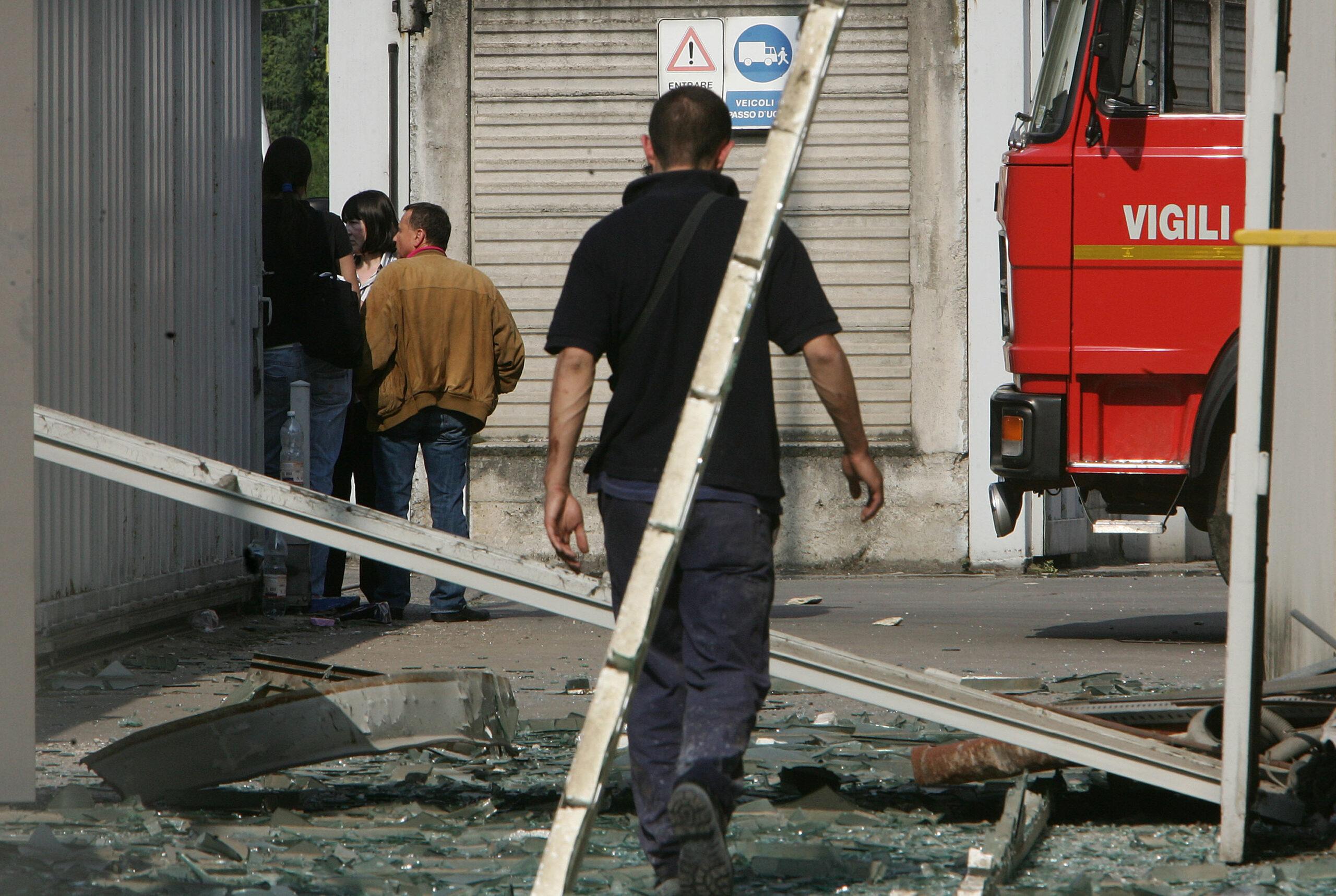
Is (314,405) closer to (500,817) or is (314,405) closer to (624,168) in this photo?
(624,168)

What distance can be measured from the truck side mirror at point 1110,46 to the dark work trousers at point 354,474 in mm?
4116

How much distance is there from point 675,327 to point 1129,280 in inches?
168

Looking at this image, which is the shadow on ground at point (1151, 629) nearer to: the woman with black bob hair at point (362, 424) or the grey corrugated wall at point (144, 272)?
the woman with black bob hair at point (362, 424)

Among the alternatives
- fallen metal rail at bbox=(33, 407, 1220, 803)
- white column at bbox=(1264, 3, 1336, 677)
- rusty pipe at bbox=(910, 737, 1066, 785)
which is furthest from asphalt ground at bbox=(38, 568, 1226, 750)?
white column at bbox=(1264, 3, 1336, 677)

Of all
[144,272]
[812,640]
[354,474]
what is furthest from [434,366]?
[812,640]

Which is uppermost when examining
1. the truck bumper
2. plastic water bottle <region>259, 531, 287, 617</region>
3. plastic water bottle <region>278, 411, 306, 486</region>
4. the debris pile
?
the truck bumper

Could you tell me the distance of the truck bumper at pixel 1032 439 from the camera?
7.48 metres

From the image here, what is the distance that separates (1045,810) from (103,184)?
4.89m

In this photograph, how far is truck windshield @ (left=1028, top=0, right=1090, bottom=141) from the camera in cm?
769

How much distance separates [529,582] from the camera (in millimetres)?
4414

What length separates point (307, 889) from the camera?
12.3 ft

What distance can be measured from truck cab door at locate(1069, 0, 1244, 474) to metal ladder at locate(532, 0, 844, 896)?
5.10 m

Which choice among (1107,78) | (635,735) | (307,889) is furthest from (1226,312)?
(307,889)

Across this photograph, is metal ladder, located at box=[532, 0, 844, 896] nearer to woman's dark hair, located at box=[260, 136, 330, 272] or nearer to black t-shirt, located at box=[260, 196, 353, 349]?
black t-shirt, located at box=[260, 196, 353, 349]
